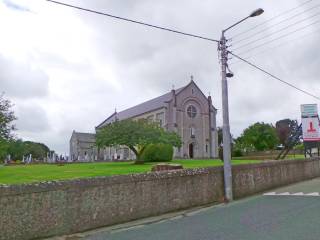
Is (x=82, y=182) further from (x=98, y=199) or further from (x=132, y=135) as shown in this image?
(x=132, y=135)

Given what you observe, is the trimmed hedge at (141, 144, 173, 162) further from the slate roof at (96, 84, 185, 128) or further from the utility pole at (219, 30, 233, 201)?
the slate roof at (96, 84, 185, 128)

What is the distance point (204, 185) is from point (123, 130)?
34.0 meters

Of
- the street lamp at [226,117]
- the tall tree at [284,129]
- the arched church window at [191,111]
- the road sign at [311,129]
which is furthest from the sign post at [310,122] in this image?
the tall tree at [284,129]

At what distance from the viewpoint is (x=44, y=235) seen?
30.7 feet

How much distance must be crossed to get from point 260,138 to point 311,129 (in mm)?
71242

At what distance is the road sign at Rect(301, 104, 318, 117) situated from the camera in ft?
104

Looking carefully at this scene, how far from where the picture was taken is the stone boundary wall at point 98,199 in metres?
9.00

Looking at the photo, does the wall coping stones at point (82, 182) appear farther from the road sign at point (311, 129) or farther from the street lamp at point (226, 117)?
the road sign at point (311, 129)

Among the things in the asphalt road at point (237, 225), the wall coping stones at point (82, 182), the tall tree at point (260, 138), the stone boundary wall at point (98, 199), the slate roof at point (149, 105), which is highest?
the slate roof at point (149, 105)

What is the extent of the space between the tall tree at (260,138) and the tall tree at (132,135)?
2180 inches

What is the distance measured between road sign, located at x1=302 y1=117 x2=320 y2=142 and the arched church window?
186 ft

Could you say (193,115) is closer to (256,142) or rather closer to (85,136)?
(256,142)

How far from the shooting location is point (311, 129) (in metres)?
31.6

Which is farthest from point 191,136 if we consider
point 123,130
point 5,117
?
point 5,117
